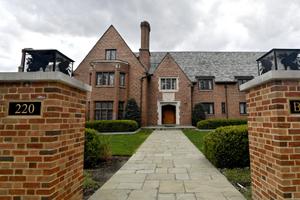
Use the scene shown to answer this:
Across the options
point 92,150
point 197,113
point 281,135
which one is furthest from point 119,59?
point 281,135

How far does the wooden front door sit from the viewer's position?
24.1m

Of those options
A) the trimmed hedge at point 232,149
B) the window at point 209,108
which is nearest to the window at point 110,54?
the window at point 209,108

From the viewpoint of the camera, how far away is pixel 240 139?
629cm

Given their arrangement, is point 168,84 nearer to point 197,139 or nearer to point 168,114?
point 168,114

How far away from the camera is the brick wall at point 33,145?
2588mm

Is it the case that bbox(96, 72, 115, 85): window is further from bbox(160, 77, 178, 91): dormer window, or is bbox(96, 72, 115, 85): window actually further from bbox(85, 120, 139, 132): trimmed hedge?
bbox(160, 77, 178, 91): dormer window

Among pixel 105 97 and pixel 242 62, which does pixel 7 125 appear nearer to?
pixel 105 97

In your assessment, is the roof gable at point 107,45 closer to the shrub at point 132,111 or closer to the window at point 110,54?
the window at point 110,54

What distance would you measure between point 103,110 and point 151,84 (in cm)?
598

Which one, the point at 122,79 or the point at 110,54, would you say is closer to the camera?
the point at 122,79

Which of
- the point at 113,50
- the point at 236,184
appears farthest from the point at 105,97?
the point at 236,184

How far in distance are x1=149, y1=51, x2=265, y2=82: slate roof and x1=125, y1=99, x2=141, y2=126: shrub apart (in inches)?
199

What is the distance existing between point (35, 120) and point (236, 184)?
432 centimetres

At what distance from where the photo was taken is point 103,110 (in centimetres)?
2131
